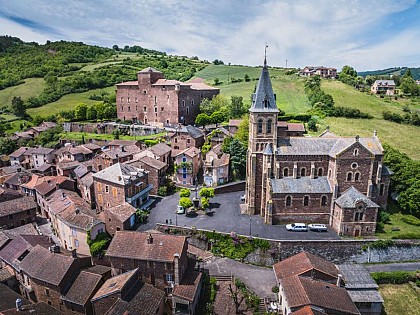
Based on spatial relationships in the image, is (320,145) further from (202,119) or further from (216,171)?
(202,119)

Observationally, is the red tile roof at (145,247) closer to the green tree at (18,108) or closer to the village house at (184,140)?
the village house at (184,140)

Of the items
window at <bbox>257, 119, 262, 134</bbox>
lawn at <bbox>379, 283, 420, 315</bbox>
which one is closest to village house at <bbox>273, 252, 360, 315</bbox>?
lawn at <bbox>379, 283, 420, 315</bbox>

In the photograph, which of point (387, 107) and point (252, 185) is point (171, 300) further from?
point (387, 107)

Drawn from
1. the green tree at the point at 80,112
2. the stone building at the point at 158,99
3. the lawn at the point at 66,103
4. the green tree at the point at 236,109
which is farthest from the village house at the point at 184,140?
the lawn at the point at 66,103

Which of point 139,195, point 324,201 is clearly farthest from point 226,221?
point 139,195

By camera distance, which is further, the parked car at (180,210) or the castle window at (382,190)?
the parked car at (180,210)

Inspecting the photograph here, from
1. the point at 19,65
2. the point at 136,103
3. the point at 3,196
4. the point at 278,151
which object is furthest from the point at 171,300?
the point at 19,65
